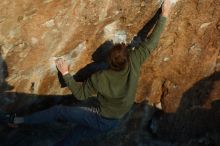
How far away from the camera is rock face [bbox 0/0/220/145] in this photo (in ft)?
21.4

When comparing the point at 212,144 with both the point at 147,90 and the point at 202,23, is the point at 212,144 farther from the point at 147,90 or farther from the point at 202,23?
the point at 202,23

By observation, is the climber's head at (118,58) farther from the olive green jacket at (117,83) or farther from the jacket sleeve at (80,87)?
the jacket sleeve at (80,87)

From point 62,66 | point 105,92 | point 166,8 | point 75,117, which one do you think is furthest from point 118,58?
point 75,117

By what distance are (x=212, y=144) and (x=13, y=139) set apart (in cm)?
328

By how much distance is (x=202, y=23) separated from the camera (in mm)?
7285

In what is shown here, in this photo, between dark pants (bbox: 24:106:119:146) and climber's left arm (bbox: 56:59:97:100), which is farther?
dark pants (bbox: 24:106:119:146)

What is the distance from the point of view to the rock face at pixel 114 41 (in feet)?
21.4

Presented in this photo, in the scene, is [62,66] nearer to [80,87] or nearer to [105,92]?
[80,87]

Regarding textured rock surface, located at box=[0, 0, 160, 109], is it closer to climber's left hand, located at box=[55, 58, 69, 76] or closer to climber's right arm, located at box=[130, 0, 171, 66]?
climber's left hand, located at box=[55, 58, 69, 76]

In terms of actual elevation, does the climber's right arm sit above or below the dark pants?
above

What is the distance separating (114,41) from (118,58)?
1039mm

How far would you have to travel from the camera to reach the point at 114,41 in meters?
7.34

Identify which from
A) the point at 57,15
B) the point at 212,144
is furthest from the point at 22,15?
the point at 212,144

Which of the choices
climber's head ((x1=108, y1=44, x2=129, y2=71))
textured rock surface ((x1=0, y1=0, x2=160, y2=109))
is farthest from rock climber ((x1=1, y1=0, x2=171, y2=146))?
textured rock surface ((x1=0, y1=0, x2=160, y2=109))
